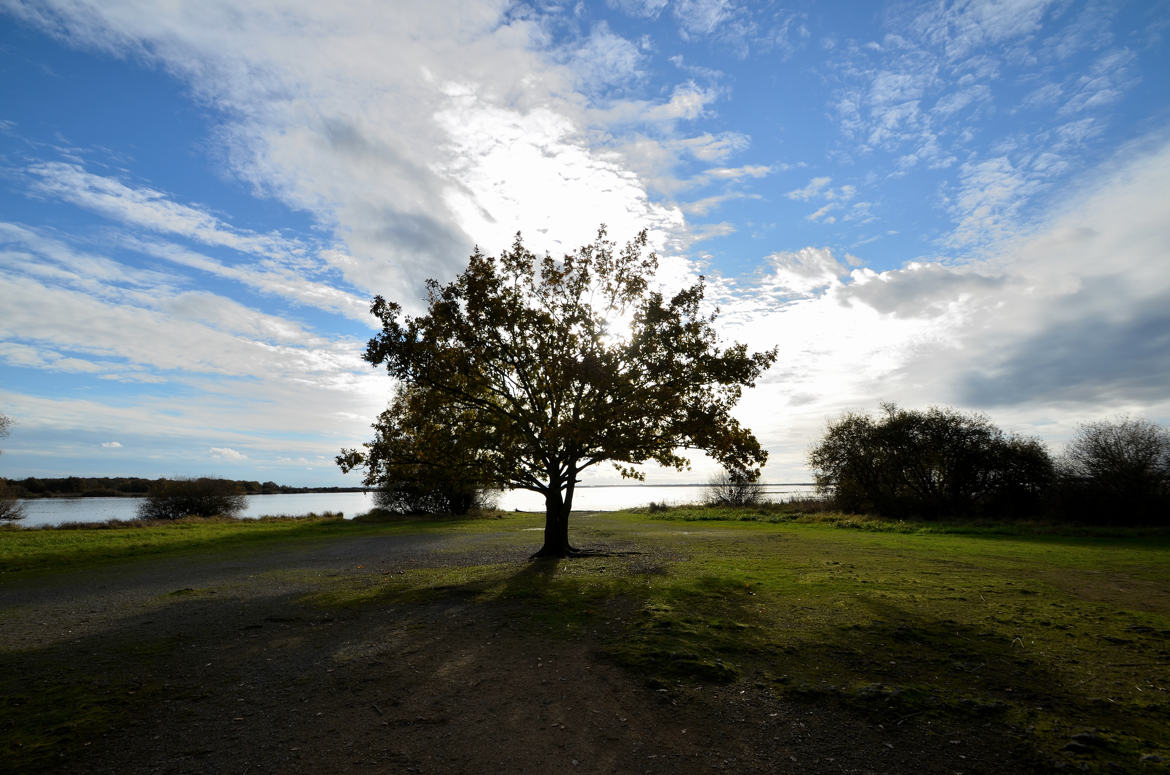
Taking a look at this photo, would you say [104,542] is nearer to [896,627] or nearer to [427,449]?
[427,449]

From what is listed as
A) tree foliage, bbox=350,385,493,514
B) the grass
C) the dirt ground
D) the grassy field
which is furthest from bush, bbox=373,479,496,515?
the dirt ground

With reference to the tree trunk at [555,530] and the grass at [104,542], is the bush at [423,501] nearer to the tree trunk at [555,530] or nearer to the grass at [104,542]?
the grass at [104,542]

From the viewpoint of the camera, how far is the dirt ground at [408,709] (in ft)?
15.8

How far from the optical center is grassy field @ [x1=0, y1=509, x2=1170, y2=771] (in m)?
5.85

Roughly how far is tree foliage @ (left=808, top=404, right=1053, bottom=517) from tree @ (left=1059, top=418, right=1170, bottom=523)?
6685 millimetres

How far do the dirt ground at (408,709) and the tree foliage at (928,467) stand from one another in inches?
1894

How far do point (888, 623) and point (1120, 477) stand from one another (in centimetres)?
3808

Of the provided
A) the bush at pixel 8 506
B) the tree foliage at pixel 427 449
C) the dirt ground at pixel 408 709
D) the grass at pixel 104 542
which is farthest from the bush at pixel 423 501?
the dirt ground at pixel 408 709

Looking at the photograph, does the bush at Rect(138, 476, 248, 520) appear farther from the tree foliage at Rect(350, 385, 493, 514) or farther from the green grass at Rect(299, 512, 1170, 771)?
the green grass at Rect(299, 512, 1170, 771)

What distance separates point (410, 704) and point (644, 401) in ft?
40.7

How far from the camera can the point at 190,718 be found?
18.8 feet

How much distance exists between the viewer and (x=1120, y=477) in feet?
113

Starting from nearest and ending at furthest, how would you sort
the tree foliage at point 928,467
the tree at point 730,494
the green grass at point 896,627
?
the green grass at point 896,627
the tree foliage at point 928,467
the tree at point 730,494

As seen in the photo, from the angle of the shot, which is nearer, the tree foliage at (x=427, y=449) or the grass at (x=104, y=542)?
the tree foliage at (x=427, y=449)
